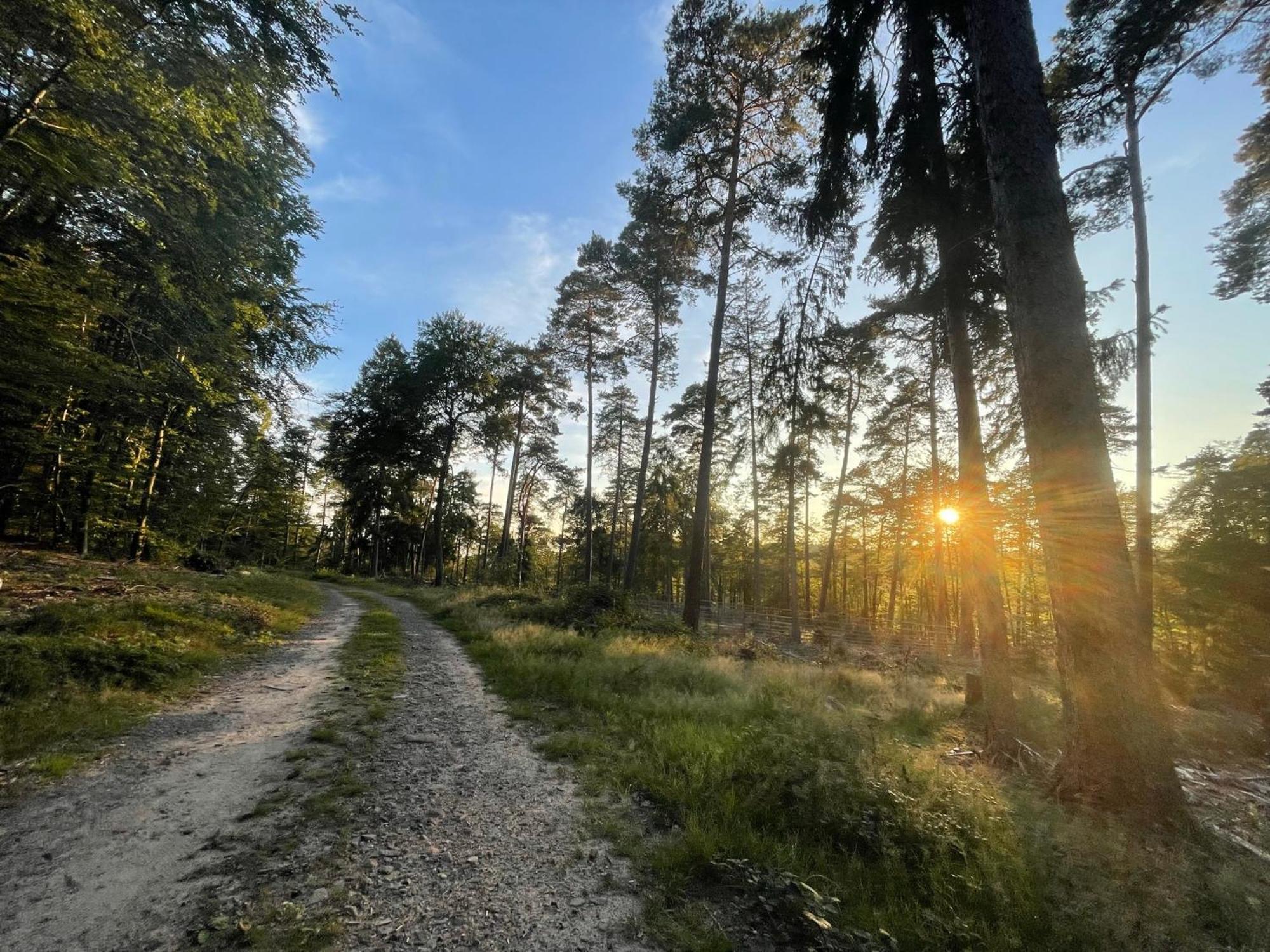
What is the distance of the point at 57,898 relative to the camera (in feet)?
8.00

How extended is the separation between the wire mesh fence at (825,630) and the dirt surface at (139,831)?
1506cm

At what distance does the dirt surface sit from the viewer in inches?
90.5

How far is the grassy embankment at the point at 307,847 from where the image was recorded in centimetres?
235

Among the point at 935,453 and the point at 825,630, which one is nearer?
the point at 935,453

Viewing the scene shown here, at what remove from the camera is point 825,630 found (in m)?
21.8

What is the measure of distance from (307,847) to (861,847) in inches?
149

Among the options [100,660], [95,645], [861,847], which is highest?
[95,645]

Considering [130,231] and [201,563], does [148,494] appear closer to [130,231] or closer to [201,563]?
[201,563]

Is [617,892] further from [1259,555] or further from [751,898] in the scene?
[1259,555]

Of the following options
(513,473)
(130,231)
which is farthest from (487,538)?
(130,231)

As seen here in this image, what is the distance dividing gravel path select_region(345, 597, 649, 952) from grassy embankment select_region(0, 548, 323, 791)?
2.63 meters

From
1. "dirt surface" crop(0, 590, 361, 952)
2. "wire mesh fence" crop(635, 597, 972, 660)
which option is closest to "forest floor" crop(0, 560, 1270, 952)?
"dirt surface" crop(0, 590, 361, 952)

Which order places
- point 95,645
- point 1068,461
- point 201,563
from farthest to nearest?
point 201,563
point 95,645
point 1068,461

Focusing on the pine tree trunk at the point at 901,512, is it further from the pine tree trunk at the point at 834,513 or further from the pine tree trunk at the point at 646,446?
the pine tree trunk at the point at 646,446
